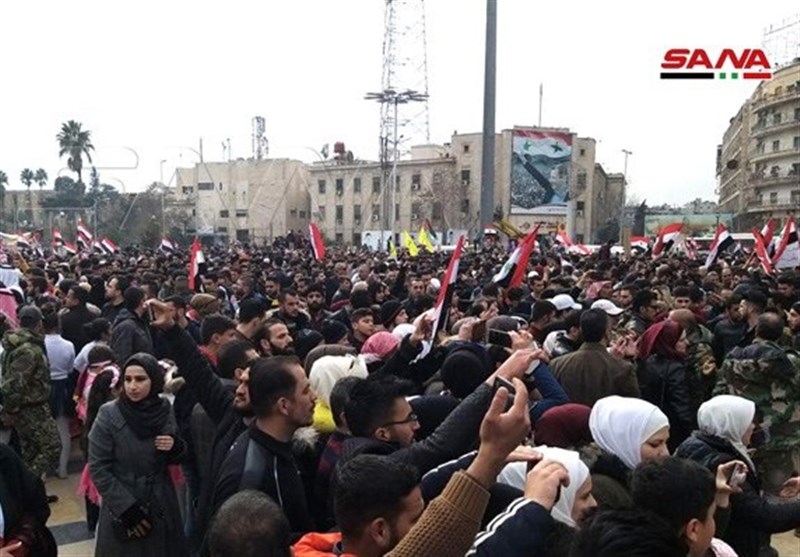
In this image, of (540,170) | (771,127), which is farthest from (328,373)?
(771,127)

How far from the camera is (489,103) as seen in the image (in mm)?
30688

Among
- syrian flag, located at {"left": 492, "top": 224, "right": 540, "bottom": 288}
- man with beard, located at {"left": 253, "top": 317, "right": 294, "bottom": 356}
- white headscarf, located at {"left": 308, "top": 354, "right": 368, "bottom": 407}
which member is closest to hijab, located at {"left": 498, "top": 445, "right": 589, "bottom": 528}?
white headscarf, located at {"left": 308, "top": 354, "right": 368, "bottom": 407}

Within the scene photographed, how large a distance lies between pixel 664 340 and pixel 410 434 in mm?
3109

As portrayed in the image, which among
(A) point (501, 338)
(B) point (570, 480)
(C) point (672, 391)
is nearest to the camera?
(B) point (570, 480)

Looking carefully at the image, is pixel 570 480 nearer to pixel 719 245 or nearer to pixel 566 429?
pixel 566 429

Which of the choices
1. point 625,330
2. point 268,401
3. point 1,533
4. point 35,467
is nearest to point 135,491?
point 1,533

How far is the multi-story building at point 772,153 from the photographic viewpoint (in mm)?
63344

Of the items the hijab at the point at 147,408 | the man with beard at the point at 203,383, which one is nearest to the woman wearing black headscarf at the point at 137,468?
the hijab at the point at 147,408

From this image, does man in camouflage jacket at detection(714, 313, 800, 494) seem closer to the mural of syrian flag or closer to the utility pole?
the utility pole

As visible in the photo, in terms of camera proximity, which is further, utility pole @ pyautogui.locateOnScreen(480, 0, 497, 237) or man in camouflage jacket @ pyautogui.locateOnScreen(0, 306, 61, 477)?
utility pole @ pyautogui.locateOnScreen(480, 0, 497, 237)

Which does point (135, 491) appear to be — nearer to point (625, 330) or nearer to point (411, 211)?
point (625, 330)

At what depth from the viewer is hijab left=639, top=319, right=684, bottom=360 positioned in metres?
5.48

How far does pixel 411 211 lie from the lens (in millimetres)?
70625

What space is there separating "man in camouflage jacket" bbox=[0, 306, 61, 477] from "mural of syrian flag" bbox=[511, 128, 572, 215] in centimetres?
6415
